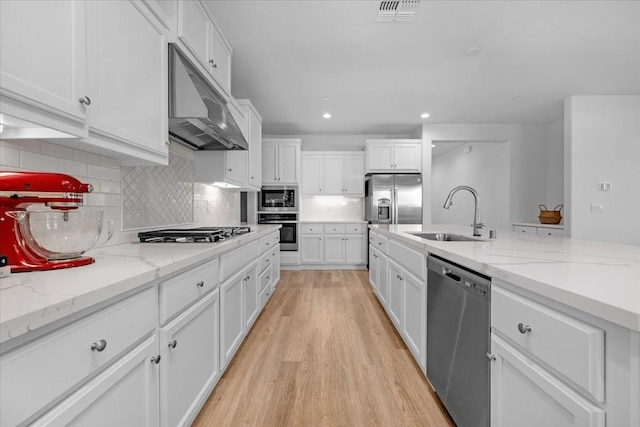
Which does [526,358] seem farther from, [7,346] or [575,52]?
[575,52]

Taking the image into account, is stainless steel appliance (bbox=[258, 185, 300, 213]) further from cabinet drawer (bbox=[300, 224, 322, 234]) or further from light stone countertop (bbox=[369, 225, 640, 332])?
light stone countertop (bbox=[369, 225, 640, 332])

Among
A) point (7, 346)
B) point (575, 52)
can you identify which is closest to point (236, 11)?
point (7, 346)

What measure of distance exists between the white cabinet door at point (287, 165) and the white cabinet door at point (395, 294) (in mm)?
3019

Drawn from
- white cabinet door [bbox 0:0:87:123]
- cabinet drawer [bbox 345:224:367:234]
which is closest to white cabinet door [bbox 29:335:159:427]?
white cabinet door [bbox 0:0:87:123]

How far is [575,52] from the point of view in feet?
9.47

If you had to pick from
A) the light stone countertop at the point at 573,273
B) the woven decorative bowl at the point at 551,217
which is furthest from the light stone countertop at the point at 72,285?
the woven decorative bowl at the point at 551,217

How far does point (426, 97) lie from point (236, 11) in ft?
9.27

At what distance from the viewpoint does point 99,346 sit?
2.44ft

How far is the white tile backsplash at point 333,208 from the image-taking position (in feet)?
19.1

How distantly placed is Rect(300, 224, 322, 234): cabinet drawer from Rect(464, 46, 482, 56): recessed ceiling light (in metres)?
3.33

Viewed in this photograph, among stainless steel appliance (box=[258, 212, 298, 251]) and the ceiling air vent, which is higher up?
the ceiling air vent

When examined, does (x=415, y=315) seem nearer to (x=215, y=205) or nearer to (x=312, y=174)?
(x=215, y=205)

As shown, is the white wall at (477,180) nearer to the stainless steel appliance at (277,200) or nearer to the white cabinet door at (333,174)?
the white cabinet door at (333,174)

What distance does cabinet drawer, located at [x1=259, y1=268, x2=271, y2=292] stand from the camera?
2834 millimetres
